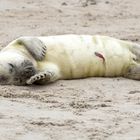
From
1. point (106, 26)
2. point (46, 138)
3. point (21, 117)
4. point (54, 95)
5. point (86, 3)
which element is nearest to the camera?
point (46, 138)

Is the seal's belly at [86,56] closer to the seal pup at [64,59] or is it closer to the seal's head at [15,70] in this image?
the seal pup at [64,59]

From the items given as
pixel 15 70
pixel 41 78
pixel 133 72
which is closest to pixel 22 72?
pixel 15 70

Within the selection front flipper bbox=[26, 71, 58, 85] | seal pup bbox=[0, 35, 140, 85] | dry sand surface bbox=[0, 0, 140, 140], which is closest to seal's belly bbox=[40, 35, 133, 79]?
seal pup bbox=[0, 35, 140, 85]

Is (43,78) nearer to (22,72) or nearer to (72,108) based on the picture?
(22,72)

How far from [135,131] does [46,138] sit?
30.8 inches

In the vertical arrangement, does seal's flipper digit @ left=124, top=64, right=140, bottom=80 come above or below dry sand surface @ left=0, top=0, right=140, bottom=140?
below

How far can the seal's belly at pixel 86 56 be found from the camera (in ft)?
25.9

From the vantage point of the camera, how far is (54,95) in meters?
7.11

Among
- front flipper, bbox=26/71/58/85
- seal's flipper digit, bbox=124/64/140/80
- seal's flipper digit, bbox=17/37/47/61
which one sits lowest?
seal's flipper digit, bbox=124/64/140/80

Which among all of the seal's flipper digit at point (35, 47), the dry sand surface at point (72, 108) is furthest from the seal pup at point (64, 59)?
the dry sand surface at point (72, 108)

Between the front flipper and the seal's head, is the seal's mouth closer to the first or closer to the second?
the seal's head

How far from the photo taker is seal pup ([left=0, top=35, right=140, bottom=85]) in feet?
24.7

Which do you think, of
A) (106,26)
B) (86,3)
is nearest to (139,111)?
(106,26)

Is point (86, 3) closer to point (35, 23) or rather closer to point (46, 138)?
point (35, 23)
